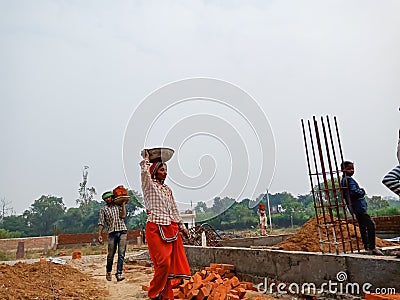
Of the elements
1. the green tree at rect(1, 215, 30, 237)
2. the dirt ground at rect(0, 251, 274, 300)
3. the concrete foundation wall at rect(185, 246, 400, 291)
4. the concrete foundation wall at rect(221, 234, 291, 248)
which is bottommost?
the dirt ground at rect(0, 251, 274, 300)

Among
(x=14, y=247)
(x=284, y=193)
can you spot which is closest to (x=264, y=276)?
(x=14, y=247)

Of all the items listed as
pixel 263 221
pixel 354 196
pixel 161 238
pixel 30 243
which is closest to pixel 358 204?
pixel 354 196

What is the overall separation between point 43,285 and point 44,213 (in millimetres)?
51676

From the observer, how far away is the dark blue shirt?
5227mm

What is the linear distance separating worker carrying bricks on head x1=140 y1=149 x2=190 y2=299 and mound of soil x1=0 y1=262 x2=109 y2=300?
218 cm

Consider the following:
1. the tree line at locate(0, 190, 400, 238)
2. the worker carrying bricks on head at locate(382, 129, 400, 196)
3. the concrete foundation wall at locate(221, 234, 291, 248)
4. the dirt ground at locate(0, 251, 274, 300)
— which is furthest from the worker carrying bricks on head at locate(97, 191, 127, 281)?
the tree line at locate(0, 190, 400, 238)

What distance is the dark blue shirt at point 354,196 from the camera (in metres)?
5.23

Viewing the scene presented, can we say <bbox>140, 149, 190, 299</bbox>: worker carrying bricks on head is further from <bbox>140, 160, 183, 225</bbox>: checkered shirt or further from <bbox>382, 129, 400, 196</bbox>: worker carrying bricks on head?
<bbox>382, 129, 400, 196</bbox>: worker carrying bricks on head

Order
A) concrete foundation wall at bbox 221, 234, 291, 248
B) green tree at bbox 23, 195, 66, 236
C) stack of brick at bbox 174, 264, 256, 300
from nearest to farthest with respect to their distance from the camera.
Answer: stack of brick at bbox 174, 264, 256, 300 < concrete foundation wall at bbox 221, 234, 291, 248 < green tree at bbox 23, 195, 66, 236

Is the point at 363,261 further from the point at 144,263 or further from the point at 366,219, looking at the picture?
the point at 144,263

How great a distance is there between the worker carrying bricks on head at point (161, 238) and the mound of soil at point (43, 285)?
218 centimetres

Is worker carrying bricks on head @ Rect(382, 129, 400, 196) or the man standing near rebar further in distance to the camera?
the man standing near rebar

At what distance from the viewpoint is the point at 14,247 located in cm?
2594

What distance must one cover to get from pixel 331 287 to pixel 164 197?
7.01 ft
